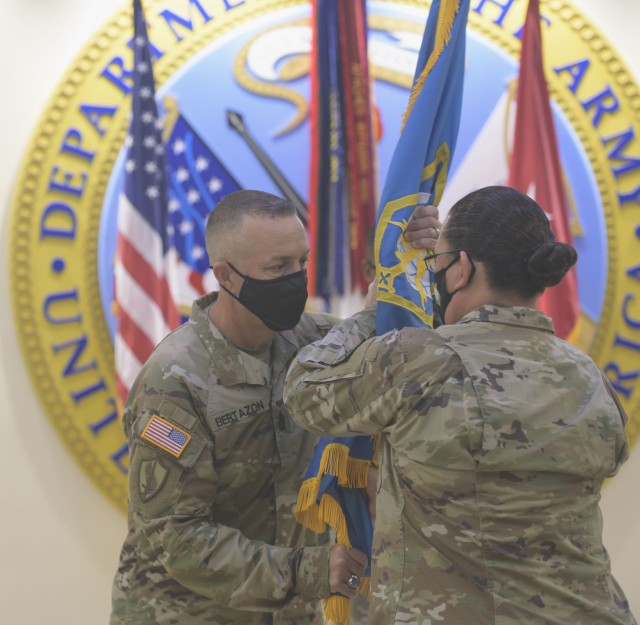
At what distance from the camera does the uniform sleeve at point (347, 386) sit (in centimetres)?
139

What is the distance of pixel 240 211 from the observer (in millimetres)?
1932

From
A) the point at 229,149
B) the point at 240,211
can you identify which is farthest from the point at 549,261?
the point at 229,149

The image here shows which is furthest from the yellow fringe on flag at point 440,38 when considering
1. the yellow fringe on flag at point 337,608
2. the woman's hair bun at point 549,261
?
the yellow fringe on flag at point 337,608

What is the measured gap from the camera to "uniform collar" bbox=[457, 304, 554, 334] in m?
1.43

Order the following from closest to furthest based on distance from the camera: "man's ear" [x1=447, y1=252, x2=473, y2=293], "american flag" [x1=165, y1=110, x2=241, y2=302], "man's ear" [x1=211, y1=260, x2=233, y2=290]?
1. "man's ear" [x1=447, y1=252, x2=473, y2=293]
2. "man's ear" [x1=211, y1=260, x2=233, y2=290]
3. "american flag" [x1=165, y1=110, x2=241, y2=302]

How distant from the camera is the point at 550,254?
1.40m

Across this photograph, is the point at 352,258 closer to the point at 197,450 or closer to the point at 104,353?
the point at 104,353

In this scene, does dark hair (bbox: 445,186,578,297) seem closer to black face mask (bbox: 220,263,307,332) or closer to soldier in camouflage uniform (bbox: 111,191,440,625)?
soldier in camouflage uniform (bbox: 111,191,440,625)

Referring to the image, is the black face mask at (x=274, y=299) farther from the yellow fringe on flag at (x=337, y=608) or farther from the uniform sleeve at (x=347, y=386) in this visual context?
the yellow fringe on flag at (x=337, y=608)

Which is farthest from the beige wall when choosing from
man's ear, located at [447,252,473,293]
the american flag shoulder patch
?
man's ear, located at [447,252,473,293]

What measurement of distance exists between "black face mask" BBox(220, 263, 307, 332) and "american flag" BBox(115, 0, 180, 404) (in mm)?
1314

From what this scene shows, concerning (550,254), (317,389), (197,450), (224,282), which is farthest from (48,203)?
(550,254)

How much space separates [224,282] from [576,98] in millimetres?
2191

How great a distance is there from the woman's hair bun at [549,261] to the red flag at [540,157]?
6.46 ft
